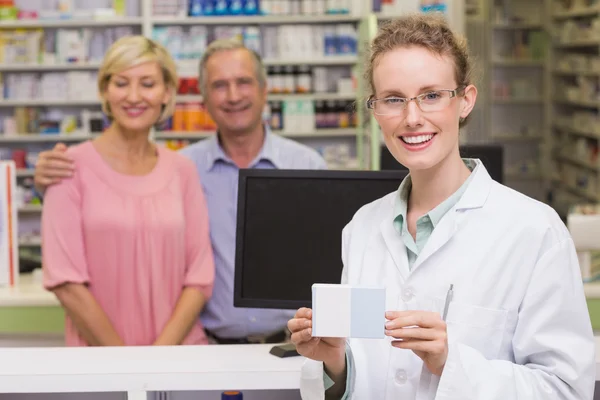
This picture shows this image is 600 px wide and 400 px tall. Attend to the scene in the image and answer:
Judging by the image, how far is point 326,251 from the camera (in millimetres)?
2242

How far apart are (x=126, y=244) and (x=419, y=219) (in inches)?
47.4

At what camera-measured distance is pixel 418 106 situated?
153 cm

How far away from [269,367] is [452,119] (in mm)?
838

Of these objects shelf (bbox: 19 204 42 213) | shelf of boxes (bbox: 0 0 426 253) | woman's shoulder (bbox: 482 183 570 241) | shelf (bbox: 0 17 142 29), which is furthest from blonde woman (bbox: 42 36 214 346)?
shelf (bbox: 19 204 42 213)

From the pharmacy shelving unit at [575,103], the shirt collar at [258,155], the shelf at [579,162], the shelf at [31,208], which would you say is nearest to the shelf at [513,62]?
the pharmacy shelving unit at [575,103]

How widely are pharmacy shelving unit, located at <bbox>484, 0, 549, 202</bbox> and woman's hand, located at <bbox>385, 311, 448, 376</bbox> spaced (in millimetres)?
8696

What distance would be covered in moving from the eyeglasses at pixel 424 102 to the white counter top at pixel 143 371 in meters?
0.79

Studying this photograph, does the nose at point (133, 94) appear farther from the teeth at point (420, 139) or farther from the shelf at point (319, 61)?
the shelf at point (319, 61)

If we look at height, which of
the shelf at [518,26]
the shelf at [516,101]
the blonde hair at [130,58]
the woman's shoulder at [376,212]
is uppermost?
the shelf at [518,26]

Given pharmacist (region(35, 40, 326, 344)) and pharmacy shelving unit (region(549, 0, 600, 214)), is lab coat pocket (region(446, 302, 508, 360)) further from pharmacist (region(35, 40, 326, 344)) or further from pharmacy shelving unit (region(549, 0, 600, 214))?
Result: pharmacy shelving unit (region(549, 0, 600, 214))

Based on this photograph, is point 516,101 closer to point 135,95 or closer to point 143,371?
point 135,95

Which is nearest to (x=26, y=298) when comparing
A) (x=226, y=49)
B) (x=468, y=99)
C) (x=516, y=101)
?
(x=226, y=49)

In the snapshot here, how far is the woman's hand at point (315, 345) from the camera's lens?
154cm

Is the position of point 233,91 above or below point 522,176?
above
